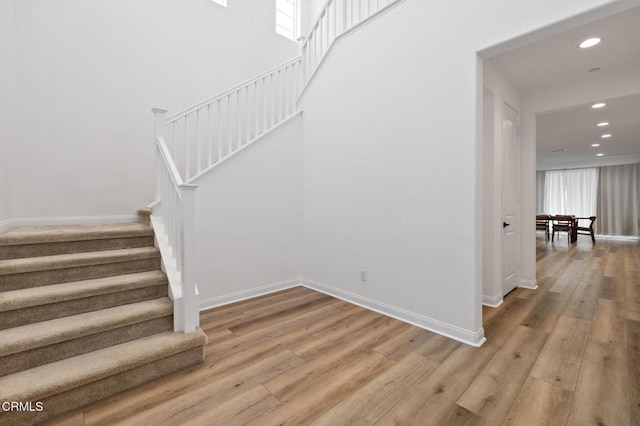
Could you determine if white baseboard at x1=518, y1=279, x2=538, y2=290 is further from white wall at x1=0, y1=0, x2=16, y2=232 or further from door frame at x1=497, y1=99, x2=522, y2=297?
white wall at x1=0, y1=0, x2=16, y2=232

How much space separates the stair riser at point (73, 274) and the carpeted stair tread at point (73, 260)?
3 cm

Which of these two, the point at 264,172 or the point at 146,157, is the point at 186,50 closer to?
the point at 146,157

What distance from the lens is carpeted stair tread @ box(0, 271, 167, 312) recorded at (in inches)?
69.5

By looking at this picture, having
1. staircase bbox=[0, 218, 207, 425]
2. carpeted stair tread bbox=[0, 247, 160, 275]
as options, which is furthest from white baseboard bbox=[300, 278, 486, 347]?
carpeted stair tread bbox=[0, 247, 160, 275]

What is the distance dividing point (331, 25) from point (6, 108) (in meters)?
3.74

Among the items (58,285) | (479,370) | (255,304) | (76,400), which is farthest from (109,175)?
(479,370)

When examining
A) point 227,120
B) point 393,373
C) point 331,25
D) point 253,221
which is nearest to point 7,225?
point 253,221

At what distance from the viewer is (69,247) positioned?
2.30m

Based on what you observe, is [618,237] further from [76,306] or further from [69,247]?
[69,247]

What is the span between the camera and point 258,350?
219 cm

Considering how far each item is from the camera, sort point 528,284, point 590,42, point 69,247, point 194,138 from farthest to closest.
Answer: point 194,138 → point 528,284 → point 590,42 → point 69,247

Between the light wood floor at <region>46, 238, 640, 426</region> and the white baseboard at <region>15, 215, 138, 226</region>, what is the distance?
165 centimetres

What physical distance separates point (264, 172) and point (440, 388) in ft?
9.09

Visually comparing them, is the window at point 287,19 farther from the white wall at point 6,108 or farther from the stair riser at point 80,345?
the stair riser at point 80,345
